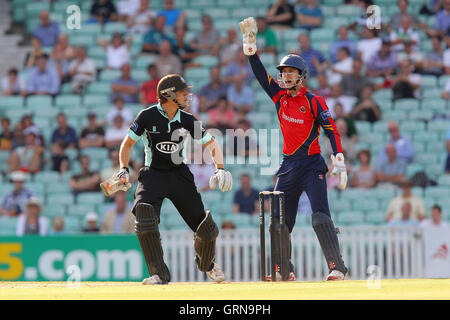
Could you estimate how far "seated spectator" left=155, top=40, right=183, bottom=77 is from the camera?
16891 mm

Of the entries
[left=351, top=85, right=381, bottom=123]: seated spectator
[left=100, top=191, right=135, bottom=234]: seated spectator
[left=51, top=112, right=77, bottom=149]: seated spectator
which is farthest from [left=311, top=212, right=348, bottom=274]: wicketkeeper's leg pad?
[left=51, top=112, right=77, bottom=149]: seated spectator

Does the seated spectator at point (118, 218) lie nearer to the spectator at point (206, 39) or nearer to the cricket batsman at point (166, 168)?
the spectator at point (206, 39)

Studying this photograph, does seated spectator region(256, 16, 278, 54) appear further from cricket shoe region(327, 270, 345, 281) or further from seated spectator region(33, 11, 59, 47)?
cricket shoe region(327, 270, 345, 281)

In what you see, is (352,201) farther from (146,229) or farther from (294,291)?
(294,291)

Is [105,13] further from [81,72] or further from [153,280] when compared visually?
[153,280]

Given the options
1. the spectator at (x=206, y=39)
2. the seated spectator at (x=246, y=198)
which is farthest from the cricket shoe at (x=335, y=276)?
the spectator at (x=206, y=39)

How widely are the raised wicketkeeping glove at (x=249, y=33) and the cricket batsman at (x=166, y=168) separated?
29.5 inches

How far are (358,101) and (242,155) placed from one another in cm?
254

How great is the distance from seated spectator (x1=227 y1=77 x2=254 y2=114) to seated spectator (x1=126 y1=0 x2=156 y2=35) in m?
2.33

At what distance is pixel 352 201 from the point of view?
1500 cm

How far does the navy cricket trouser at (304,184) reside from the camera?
29.2 ft

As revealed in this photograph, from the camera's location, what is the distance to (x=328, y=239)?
29.0 ft

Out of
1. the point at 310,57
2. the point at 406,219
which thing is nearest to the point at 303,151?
the point at 406,219

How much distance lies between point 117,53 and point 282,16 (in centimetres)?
301
